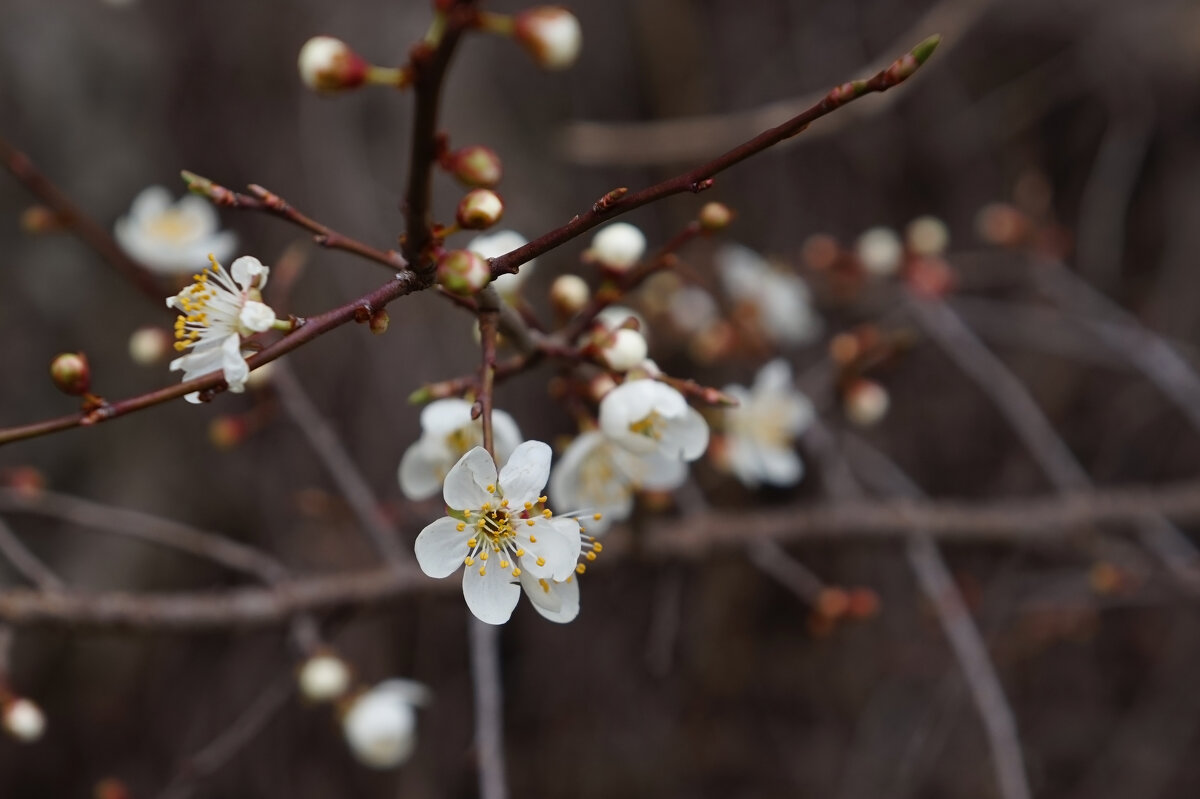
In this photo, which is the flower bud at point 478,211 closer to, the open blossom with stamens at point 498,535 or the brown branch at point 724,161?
the brown branch at point 724,161

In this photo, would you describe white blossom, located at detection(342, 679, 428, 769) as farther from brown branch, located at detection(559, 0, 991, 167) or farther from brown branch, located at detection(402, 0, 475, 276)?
brown branch, located at detection(559, 0, 991, 167)

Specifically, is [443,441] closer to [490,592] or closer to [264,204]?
[490,592]

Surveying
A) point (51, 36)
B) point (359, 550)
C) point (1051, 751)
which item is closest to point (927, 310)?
point (359, 550)

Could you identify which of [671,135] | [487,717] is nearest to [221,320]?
[487,717]

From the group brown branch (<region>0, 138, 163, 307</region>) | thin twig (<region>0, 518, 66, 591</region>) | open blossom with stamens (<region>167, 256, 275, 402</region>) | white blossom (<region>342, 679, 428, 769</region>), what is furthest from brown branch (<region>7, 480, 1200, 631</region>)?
open blossom with stamens (<region>167, 256, 275, 402</region>)

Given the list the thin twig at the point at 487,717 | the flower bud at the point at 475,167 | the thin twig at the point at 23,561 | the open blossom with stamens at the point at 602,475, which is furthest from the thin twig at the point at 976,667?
the thin twig at the point at 23,561

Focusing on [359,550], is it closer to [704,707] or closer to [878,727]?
[704,707]
